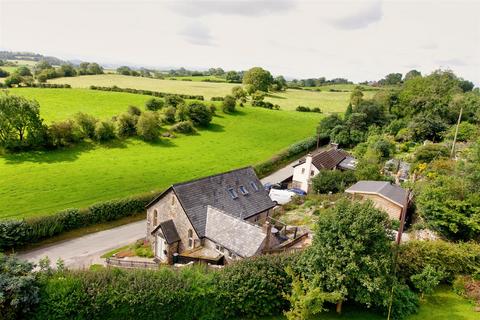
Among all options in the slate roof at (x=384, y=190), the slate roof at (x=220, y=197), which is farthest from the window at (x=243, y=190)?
the slate roof at (x=384, y=190)

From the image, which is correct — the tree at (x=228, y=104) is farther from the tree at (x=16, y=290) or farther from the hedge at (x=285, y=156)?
the tree at (x=16, y=290)

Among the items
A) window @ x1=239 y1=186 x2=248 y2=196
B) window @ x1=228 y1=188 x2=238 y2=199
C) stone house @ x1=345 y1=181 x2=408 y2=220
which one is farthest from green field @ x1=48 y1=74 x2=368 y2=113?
window @ x1=228 y1=188 x2=238 y2=199

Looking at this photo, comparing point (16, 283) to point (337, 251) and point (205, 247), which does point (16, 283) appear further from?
point (337, 251)

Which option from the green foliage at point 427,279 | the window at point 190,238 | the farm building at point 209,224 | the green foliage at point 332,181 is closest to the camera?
the green foliage at point 427,279

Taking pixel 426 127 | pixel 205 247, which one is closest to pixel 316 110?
pixel 426 127

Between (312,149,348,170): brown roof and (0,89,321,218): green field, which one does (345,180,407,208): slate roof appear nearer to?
(312,149,348,170): brown roof

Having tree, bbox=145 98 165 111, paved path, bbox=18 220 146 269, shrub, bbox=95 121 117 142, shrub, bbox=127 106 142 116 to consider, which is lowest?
paved path, bbox=18 220 146 269
